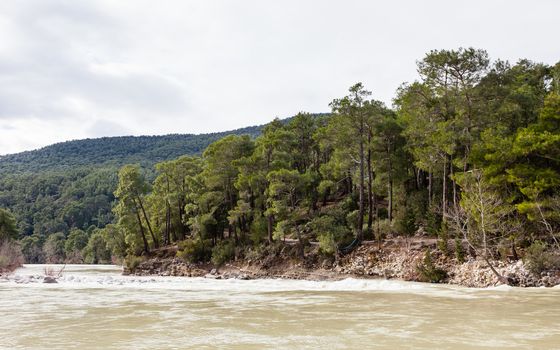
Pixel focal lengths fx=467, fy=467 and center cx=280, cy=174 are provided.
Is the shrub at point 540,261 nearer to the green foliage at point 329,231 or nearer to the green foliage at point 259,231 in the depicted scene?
the green foliage at point 329,231

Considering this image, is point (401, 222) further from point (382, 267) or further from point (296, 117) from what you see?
point (296, 117)

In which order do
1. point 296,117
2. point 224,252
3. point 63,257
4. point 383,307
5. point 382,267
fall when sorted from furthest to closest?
1. point 63,257
2. point 296,117
3. point 224,252
4. point 382,267
5. point 383,307

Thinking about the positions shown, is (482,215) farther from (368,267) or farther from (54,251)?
(54,251)

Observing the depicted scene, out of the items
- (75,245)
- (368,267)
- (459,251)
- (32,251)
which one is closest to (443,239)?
(459,251)

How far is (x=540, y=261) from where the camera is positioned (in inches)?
885

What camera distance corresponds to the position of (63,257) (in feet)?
334

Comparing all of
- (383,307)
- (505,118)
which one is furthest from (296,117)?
(383,307)

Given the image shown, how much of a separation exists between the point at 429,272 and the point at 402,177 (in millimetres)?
11001

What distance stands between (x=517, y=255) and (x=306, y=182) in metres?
15.9

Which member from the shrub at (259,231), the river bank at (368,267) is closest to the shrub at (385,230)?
the river bank at (368,267)

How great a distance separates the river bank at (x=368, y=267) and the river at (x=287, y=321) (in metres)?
3.52

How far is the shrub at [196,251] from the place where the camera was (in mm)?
42659

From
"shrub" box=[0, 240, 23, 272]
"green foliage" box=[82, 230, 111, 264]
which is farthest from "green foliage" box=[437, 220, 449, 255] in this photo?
"green foliage" box=[82, 230, 111, 264]

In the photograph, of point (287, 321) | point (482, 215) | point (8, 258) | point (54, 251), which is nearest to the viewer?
point (287, 321)
